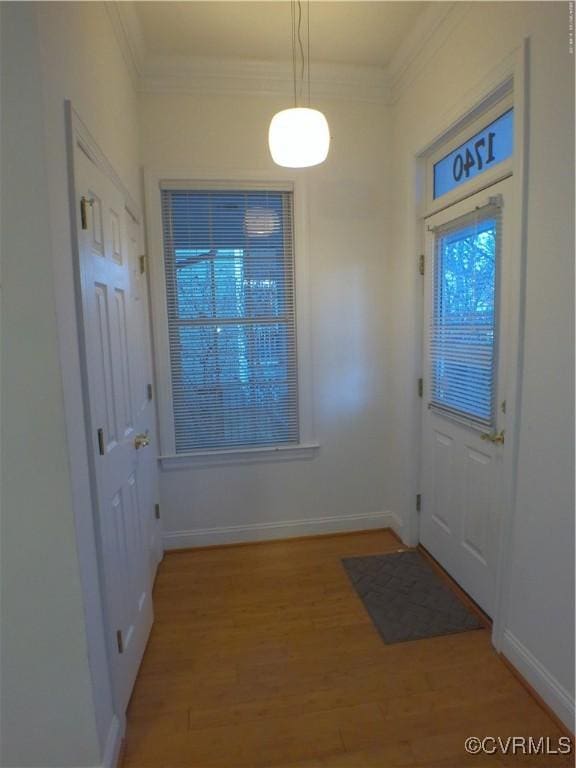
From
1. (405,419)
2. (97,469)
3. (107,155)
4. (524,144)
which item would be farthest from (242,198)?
(97,469)

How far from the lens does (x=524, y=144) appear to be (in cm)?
151

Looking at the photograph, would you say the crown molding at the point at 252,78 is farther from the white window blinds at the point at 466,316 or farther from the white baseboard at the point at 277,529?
the white baseboard at the point at 277,529

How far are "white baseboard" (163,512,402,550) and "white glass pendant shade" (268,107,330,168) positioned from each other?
2.23 metres

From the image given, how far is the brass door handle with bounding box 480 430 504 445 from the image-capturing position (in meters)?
1.81

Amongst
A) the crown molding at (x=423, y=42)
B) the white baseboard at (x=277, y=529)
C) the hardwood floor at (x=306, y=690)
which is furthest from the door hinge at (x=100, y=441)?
the crown molding at (x=423, y=42)

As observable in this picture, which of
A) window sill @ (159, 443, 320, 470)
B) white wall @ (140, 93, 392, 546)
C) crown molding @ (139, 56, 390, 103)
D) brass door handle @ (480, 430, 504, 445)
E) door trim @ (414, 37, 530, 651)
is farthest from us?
window sill @ (159, 443, 320, 470)

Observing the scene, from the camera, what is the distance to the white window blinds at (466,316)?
1.88 metres

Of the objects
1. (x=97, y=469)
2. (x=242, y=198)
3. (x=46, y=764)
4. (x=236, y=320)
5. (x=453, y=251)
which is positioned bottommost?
(x=46, y=764)

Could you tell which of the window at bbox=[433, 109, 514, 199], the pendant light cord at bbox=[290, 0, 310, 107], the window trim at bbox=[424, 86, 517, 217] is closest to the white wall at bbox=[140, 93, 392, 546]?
the pendant light cord at bbox=[290, 0, 310, 107]

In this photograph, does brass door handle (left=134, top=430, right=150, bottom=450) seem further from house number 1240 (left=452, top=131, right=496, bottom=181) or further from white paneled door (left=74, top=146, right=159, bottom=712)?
house number 1240 (left=452, top=131, right=496, bottom=181)

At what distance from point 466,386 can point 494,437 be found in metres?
0.32

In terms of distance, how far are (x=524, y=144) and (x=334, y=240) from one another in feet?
4.15

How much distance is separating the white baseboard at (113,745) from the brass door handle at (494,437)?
1.85 metres

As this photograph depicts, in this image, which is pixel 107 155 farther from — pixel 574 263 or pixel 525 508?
pixel 525 508
